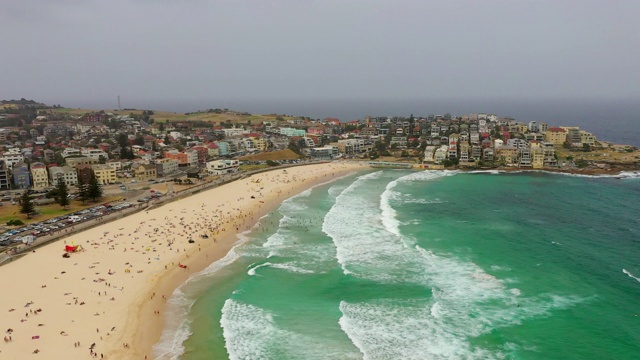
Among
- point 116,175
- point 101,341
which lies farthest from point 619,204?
point 116,175

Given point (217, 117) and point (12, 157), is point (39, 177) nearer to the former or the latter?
point (12, 157)

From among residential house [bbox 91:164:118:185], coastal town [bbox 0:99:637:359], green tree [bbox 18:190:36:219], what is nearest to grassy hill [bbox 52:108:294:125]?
coastal town [bbox 0:99:637:359]

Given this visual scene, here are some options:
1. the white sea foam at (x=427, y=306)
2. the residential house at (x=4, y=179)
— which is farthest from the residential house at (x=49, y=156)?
the white sea foam at (x=427, y=306)

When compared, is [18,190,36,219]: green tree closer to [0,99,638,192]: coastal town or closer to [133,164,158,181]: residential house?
[0,99,638,192]: coastal town

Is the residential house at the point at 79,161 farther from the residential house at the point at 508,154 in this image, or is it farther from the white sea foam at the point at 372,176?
the residential house at the point at 508,154

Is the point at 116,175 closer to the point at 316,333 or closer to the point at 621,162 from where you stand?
the point at 316,333
